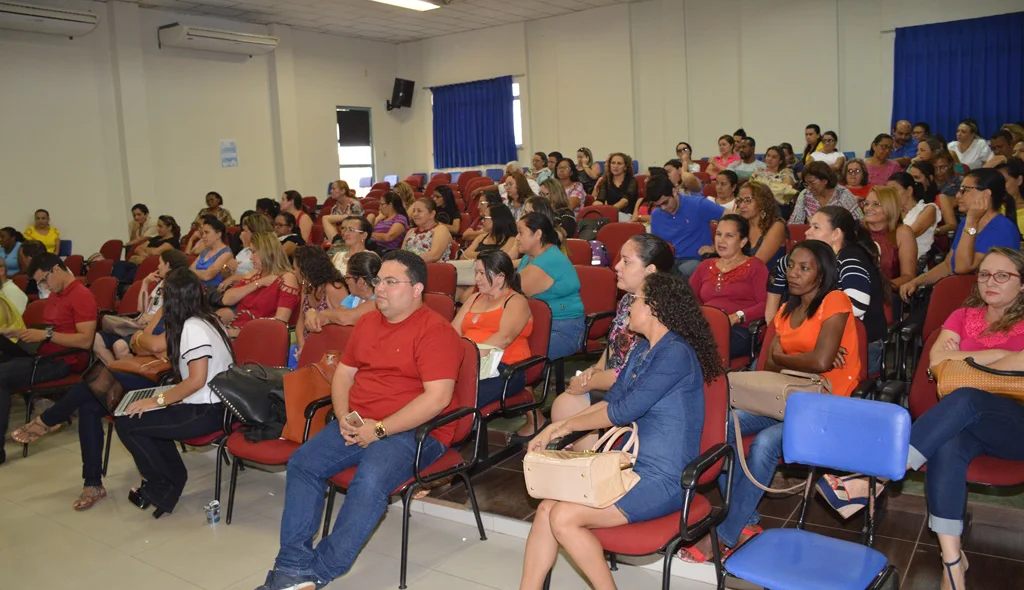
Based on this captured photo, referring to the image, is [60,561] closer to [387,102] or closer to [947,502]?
[947,502]

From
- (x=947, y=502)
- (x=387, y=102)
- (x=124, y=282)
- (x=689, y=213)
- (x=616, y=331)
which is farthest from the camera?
(x=387, y=102)

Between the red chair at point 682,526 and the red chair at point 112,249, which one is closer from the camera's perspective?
the red chair at point 682,526

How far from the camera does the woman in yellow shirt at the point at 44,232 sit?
35.3 ft

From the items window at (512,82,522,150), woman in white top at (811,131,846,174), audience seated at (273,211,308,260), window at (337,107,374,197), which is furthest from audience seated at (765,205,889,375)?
window at (337,107,374,197)

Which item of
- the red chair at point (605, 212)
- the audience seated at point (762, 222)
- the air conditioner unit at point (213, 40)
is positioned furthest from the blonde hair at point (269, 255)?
the air conditioner unit at point (213, 40)

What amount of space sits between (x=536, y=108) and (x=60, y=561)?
1197 cm

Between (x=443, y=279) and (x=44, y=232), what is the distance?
828 cm

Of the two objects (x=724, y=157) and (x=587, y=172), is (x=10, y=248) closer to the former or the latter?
(x=587, y=172)

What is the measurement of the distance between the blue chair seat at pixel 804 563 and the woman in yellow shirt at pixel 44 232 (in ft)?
36.3

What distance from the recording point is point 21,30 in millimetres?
10633

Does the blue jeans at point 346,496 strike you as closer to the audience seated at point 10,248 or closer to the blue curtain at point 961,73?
the audience seated at point 10,248

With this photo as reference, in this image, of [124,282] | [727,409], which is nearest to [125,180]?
[124,282]

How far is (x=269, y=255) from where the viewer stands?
5.25 meters

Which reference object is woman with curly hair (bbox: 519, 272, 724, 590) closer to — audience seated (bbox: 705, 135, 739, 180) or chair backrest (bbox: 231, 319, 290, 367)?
chair backrest (bbox: 231, 319, 290, 367)
